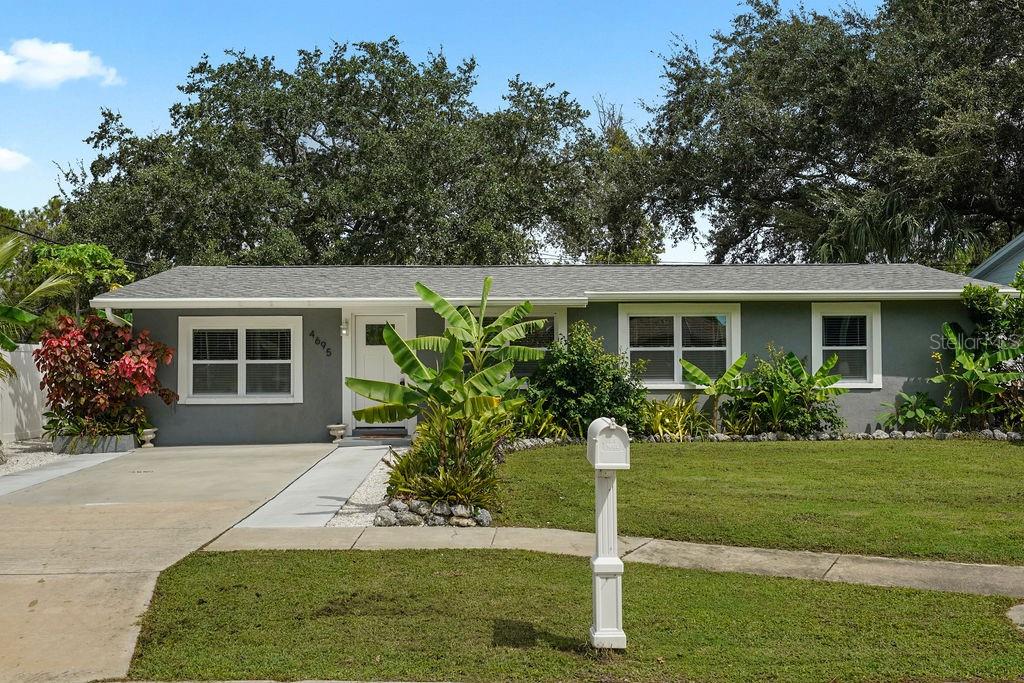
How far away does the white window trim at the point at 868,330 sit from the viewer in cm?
1579

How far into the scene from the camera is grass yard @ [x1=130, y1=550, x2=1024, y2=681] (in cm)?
484

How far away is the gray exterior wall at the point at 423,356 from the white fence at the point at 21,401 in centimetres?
290

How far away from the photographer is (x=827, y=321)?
16016mm

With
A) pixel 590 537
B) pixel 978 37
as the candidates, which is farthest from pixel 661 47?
pixel 590 537

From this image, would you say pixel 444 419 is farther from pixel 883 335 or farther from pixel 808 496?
pixel 883 335

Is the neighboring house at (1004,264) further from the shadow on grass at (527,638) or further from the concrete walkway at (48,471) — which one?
the concrete walkway at (48,471)

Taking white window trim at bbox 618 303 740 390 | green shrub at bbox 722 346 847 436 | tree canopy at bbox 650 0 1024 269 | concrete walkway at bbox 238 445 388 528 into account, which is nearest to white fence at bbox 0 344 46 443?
concrete walkway at bbox 238 445 388 528

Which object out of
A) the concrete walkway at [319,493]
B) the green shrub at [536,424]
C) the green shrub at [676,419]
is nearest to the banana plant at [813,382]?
the green shrub at [676,419]

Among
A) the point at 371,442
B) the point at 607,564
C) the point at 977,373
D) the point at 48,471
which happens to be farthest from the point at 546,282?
the point at 607,564

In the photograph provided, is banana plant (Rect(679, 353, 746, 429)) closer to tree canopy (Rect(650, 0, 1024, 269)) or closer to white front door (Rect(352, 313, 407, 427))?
white front door (Rect(352, 313, 407, 427))

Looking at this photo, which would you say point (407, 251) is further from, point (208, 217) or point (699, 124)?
point (699, 124)

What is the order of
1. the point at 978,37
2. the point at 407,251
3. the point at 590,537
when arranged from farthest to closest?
the point at 407,251 → the point at 978,37 → the point at 590,537

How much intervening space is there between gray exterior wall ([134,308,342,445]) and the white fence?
275 centimetres

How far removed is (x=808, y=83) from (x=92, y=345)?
76.5 ft
